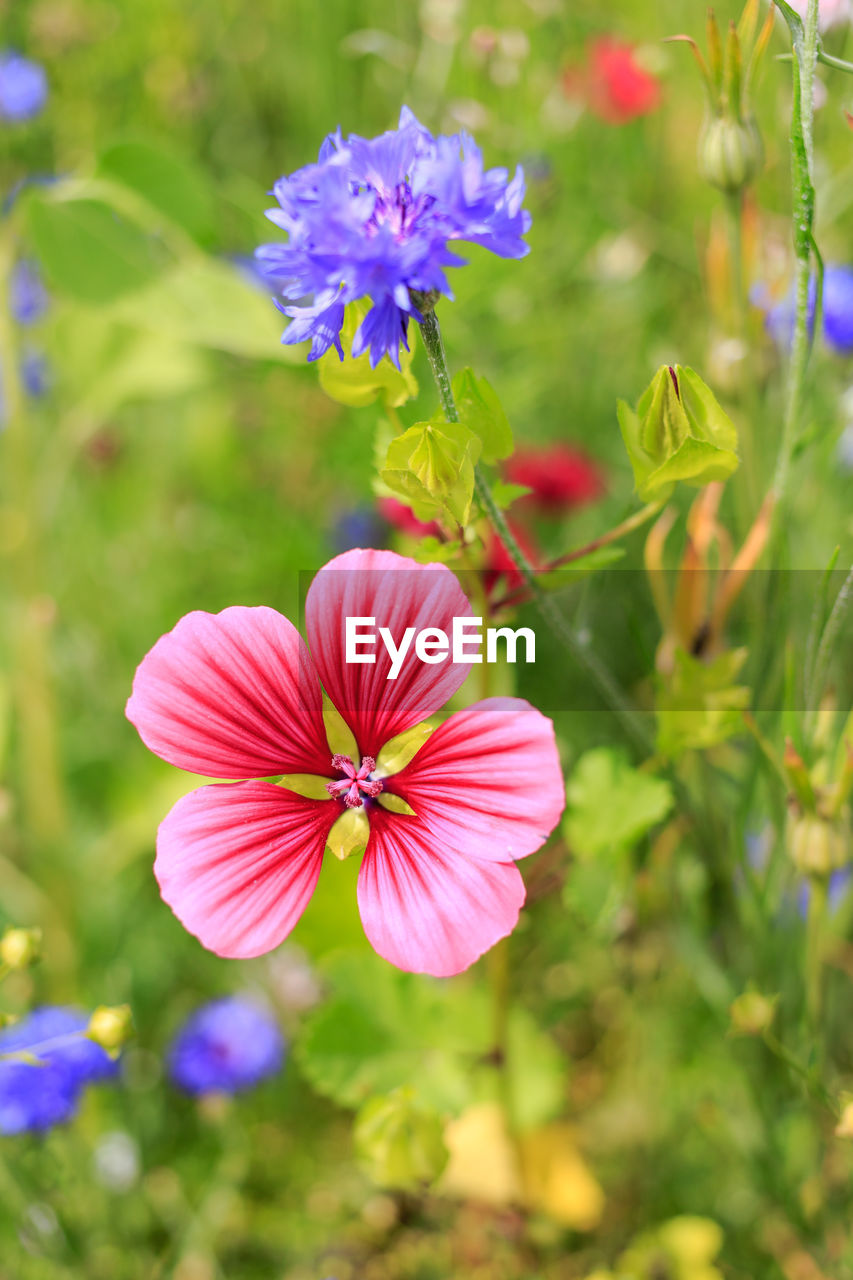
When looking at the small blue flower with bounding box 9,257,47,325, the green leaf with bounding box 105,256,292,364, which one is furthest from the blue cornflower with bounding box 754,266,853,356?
the small blue flower with bounding box 9,257,47,325

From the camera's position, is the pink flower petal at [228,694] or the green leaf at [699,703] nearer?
the pink flower petal at [228,694]

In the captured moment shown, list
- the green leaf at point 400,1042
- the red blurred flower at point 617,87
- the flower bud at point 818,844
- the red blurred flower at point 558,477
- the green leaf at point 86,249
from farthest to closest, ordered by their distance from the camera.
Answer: the red blurred flower at point 617,87, the red blurred flower at point 558,477, the green leaf at point 86,249, the green leaf at point 400,1042, the flower bud at point 818,844

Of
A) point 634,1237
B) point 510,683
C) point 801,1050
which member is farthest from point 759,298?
point 634,1237

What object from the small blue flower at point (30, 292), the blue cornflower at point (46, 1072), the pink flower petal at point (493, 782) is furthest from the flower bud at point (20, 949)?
the small blue flower at point (30, 292)

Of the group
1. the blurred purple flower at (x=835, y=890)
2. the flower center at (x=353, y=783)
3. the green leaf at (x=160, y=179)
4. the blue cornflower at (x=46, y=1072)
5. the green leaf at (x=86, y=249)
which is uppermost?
the green leaf at (x=160, y=179)

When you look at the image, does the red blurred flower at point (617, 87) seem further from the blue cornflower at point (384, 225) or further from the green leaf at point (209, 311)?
the blue cornflower at point (384, 225)

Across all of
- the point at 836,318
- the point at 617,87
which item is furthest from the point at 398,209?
the point at 617,87
